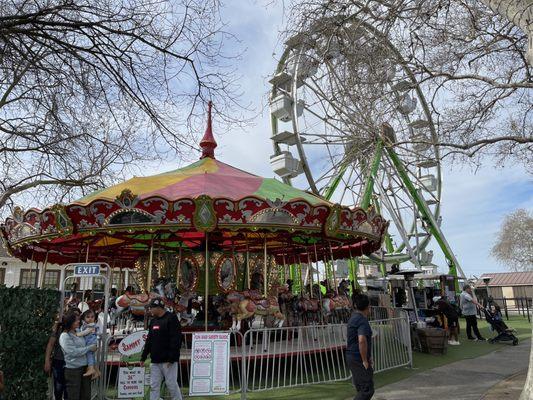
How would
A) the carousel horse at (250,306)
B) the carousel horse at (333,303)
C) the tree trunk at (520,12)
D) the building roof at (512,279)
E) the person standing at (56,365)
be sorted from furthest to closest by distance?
the building roof at (512,279) < the carousel horse at (333,303) < the carousel horse at (250,306) < the person standing at (56,365) < the tree trunk at (520,12)

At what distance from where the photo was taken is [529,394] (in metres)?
4.68

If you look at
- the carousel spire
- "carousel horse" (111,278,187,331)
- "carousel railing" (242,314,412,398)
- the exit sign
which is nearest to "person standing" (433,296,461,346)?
"carousel railing" (242,314,412,398)

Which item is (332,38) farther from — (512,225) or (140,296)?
(512,225)

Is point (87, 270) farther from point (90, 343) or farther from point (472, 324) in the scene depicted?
point (472, 324)

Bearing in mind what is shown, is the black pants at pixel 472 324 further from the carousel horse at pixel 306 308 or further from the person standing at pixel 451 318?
the carousel horse at pixel 306 308

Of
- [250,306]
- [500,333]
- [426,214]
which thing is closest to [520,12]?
[250,306]

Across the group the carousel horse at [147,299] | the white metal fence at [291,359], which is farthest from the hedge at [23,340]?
the carousel horse at [147,299]

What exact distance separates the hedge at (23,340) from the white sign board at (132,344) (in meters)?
0.91

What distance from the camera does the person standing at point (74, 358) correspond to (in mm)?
5230

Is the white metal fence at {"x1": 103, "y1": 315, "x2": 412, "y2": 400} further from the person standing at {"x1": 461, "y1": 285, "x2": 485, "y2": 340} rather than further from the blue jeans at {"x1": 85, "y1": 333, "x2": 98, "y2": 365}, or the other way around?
the person standing at {"x1": 461, "y1": 285, "x2": 485, "y2": 340}

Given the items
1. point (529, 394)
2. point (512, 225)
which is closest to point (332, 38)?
point (529, 394)

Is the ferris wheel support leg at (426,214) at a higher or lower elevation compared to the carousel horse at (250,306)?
higher

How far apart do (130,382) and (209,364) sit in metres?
1.00

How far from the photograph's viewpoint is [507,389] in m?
6.66
